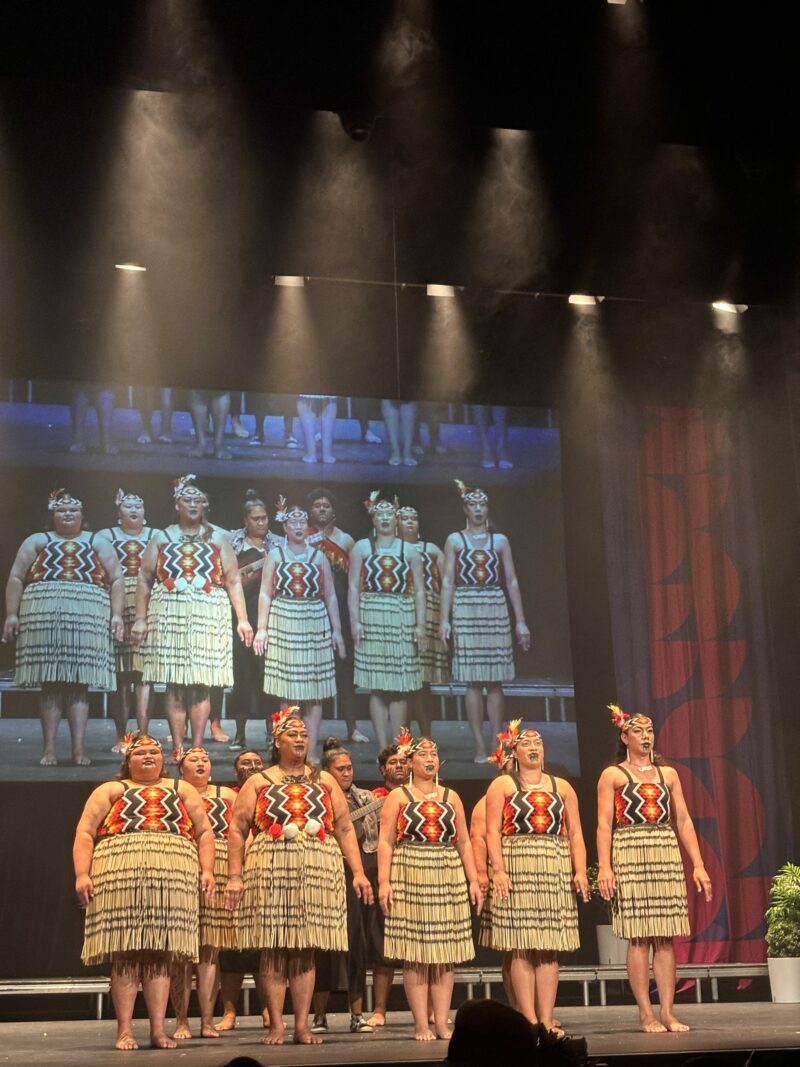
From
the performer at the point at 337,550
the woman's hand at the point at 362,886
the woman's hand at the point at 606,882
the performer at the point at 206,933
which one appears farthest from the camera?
the performer at the point at 337,550

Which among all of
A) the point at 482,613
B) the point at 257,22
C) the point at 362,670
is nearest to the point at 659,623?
the point at 482,613

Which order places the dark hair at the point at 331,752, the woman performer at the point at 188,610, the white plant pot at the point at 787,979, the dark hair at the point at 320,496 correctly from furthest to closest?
the dark hair at the point at 320,496
the woman performer at the point at 188,610
the white plant pot at the point at 787,979
the dark hair at the point at 331,752

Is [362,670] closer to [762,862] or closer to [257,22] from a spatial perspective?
[762,862]

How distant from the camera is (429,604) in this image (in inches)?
340

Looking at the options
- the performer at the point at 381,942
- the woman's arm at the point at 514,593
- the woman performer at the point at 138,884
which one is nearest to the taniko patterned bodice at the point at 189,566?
the woman's arm at the point at 514,593

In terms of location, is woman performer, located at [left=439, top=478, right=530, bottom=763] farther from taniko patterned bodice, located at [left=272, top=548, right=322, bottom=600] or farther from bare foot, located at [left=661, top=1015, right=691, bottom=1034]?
bare foot, located at [left=661, top=1015, right=691, bottom=1034]

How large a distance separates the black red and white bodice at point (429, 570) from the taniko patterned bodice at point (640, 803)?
307 centimetres

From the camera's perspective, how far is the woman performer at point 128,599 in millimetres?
8000

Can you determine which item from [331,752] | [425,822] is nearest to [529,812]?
[425,822]

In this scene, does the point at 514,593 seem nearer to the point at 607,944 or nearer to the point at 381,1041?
the point at 607,944

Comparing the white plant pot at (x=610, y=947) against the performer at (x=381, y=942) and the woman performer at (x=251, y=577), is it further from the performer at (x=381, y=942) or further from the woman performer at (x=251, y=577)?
the woman performer at (x=251, y=577)

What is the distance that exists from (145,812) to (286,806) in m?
0.54

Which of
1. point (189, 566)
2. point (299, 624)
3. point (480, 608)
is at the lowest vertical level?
point (299, 624)

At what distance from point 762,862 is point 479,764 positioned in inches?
81.6
